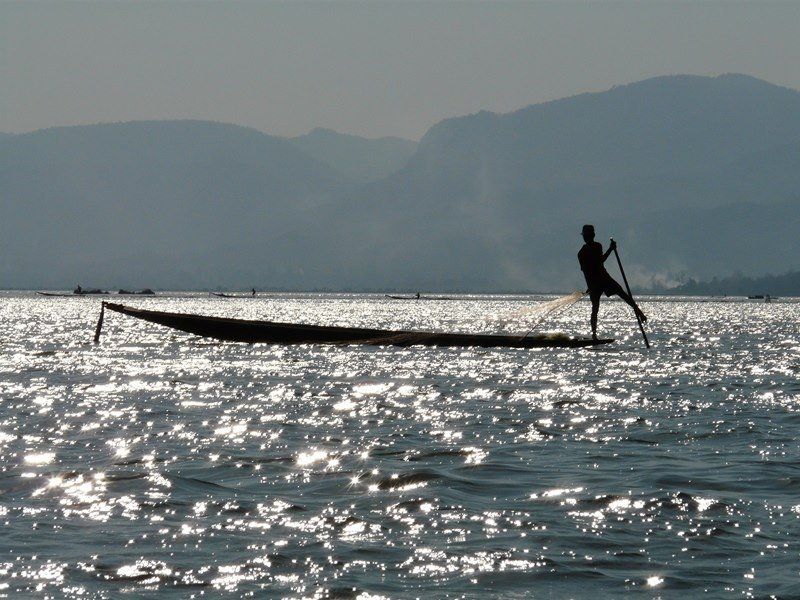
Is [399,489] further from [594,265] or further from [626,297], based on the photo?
[626,297]

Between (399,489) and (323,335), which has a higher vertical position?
(323,335)

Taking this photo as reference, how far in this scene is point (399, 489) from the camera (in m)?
13.9

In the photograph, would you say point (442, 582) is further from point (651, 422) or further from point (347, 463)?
point (651, 422)

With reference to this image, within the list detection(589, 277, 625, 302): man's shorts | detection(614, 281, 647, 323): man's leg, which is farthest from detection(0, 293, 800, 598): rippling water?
detection(589, 277, 625, 302): man's shorts

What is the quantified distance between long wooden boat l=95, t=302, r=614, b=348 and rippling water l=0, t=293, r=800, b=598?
13.3m

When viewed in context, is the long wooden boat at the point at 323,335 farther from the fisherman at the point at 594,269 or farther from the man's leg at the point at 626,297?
the fisherman at the point at 594,269

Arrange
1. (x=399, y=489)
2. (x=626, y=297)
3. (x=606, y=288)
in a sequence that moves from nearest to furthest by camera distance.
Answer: (x=399, y=489) < (x=606, y=288) < (x=626, y=297)

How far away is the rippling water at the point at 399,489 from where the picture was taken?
10.2m

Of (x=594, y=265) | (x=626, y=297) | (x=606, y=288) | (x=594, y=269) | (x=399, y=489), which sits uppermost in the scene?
(x=594, y=265)

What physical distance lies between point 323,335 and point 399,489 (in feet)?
96.0

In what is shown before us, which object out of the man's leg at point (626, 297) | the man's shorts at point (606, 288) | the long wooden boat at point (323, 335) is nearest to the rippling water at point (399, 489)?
the man's leg at point (626, 297)

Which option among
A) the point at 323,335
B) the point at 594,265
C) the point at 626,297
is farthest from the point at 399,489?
the point at 323,335

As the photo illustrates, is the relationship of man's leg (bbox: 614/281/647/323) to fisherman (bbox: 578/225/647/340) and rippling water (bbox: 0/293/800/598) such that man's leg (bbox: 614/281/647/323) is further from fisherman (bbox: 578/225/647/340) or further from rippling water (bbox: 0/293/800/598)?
rippling water (bbox: 0/293/800/598)

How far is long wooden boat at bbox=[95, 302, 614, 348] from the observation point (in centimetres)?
4112
